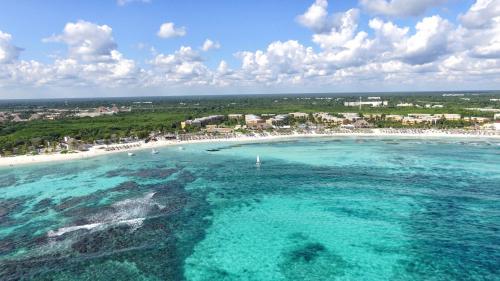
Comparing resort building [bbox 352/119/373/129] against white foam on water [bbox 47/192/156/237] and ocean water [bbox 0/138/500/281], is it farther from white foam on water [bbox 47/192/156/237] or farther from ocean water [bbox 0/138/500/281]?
white foam on water [bbox 47/192/156/237]

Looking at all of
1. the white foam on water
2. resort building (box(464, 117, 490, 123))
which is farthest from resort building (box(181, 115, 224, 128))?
resort building (box(464, 117, 490, 123))

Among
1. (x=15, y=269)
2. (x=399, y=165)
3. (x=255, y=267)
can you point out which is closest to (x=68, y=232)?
(x=15, y=269)

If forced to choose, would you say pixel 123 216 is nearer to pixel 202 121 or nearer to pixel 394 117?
pixel 202 121

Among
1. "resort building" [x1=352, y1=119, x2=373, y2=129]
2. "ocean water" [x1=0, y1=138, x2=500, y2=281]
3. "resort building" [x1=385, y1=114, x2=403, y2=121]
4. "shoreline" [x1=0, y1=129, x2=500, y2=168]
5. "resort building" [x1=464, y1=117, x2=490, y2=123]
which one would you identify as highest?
"resort building" [x1=385, y1=114, x2=403, y2=121]

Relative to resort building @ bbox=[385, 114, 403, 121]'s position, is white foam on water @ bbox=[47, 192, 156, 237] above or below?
below

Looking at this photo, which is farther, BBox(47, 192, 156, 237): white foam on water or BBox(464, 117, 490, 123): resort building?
BBox(464, 117, 490, 123): resort building

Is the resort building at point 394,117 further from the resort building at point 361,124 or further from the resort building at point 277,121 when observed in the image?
the resort building at point 277,121

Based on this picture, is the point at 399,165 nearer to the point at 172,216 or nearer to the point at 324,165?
the point at 324,165

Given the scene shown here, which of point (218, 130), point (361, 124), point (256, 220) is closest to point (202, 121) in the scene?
point (218, 130)

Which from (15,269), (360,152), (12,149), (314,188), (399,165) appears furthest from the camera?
(12,149)
